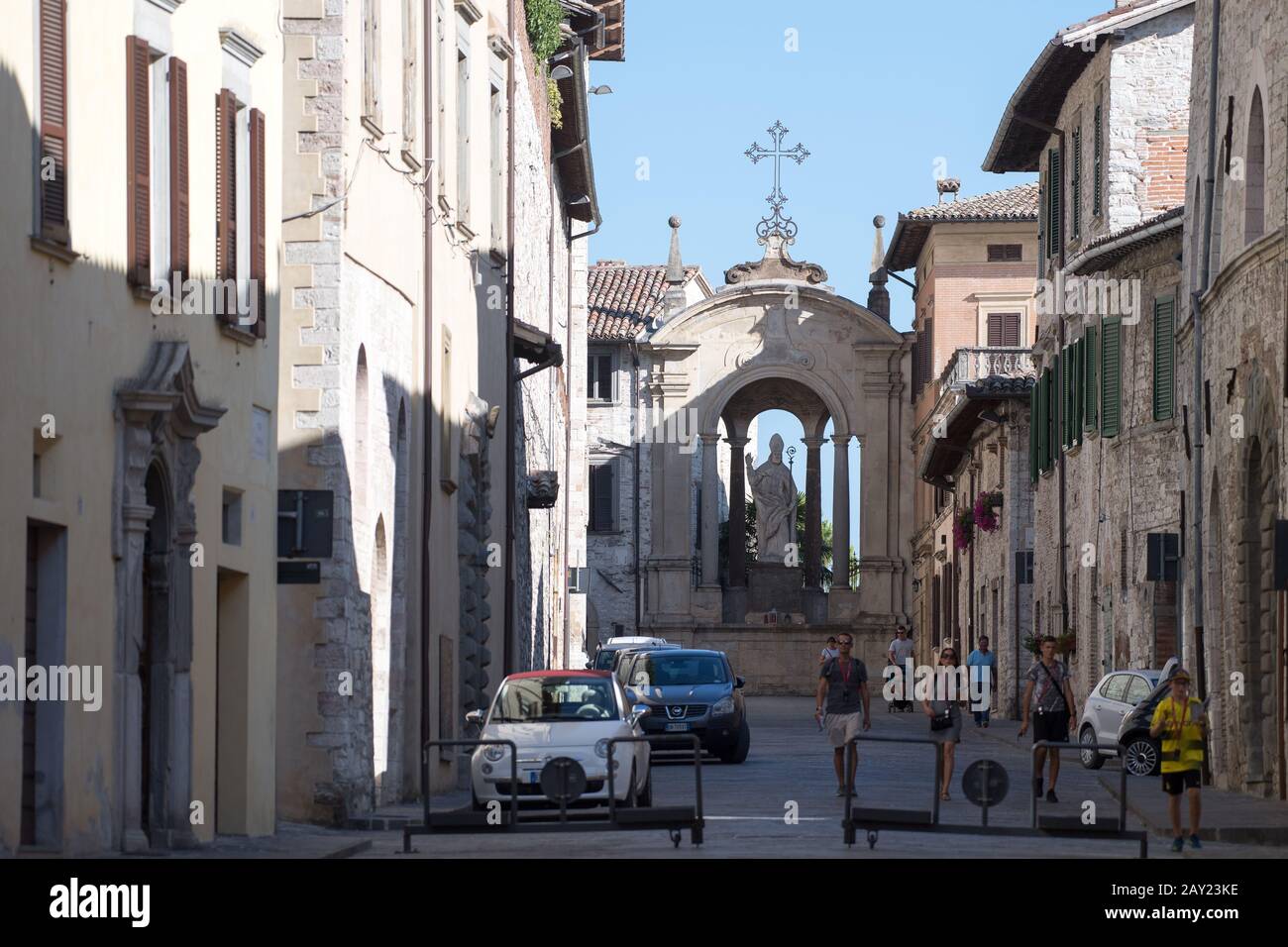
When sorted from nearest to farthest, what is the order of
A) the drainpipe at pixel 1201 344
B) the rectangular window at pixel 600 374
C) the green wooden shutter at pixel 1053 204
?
the drainpipe at pixel 1201 344, the green wooden shutter at pixel 1053 204, the rectangular window at pixel 600 374

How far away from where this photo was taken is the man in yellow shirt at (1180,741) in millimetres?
18969

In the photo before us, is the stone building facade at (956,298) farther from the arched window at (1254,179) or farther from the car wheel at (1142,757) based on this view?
the arched window at (1254,179)

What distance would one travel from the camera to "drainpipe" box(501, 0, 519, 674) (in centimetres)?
3356

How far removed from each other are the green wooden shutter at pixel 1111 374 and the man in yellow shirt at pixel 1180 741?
18.2m

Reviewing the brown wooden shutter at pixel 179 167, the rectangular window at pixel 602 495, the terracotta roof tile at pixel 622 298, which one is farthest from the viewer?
the terracotta roof tile at pixel 622 298

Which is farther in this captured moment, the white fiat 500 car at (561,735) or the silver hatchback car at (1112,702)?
the silver hatchback car at (1112,702)

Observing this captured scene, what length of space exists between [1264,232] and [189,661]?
12.9 metres

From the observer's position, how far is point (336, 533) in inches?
862

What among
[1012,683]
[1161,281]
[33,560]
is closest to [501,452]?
[1161,281]

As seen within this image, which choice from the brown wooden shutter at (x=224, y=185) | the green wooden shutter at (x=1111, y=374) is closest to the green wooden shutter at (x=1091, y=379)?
the green wooden shutter at (x=1111, y=374)

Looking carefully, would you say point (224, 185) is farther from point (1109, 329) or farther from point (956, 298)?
point (956, 298)

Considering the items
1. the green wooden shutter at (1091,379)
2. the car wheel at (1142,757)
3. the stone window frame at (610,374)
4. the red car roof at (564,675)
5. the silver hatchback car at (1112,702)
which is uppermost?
the stone window frame at (610,374)

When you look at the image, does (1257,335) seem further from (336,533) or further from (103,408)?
(103,408)

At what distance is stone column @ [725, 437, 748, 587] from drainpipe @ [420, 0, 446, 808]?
1629 inches
